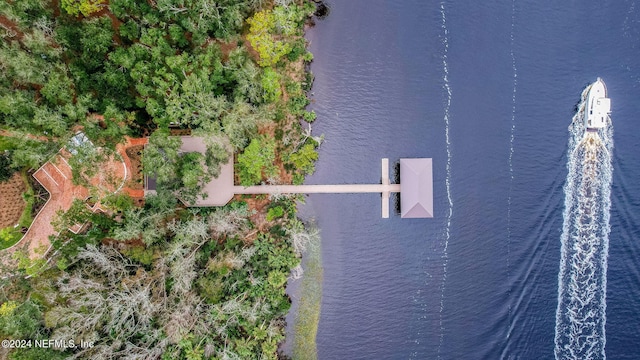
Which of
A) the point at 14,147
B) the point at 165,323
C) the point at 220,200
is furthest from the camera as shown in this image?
the point at 220,200

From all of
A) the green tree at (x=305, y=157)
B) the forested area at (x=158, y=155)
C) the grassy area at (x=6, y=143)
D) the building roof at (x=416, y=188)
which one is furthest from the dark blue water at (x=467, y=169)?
the grassy area at (x=6, y=143)

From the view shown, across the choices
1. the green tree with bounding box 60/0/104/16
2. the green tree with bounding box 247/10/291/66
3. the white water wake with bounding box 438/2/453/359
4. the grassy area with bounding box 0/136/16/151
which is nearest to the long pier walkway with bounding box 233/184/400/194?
the white water wake with bounding box 438/2/453/359

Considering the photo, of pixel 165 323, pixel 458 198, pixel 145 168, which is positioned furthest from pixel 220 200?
pixel 458 198

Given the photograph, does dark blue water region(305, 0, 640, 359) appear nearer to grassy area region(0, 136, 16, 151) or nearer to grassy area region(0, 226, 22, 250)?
grassy area region(0, 136, 16, 151)

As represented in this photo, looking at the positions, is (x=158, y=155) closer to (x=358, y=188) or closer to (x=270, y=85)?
(x=270, y=85)

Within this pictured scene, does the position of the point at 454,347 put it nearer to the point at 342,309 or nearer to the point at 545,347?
the point at 545,347
